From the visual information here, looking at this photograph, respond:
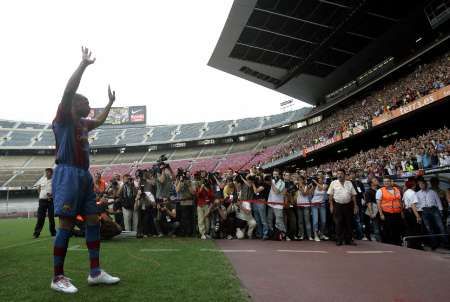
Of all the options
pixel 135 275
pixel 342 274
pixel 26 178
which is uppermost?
pixel 26 178

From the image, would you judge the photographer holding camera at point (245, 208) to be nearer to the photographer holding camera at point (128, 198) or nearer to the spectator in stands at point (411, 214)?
the photographer holding camera at point (128, 198)

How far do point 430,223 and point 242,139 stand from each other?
47.9 meters

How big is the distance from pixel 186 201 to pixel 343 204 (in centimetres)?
392

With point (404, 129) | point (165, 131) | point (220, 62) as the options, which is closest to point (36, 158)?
point (165, 131)

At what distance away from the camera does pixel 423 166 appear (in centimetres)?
1305

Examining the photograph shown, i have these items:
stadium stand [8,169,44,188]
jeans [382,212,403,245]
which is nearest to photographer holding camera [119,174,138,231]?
jeans [382,212,403,245]

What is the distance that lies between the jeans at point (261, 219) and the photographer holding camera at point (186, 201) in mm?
1693

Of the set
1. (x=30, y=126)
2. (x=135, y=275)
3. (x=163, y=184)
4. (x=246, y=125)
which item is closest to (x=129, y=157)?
(x=246, y=125)

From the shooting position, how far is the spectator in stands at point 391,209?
7875 millimetres

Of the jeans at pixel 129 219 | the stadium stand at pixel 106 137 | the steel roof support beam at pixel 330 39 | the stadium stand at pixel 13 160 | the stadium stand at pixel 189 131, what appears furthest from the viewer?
the stadium stand at pixel 106 137

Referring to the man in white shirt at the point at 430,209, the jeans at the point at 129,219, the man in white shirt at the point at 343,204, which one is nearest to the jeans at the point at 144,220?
the jeans at the point at 129,219

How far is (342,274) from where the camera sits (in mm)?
4262

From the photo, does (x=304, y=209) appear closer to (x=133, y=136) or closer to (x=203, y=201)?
(x=203, y=201)

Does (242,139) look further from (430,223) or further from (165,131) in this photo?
(430,223)
